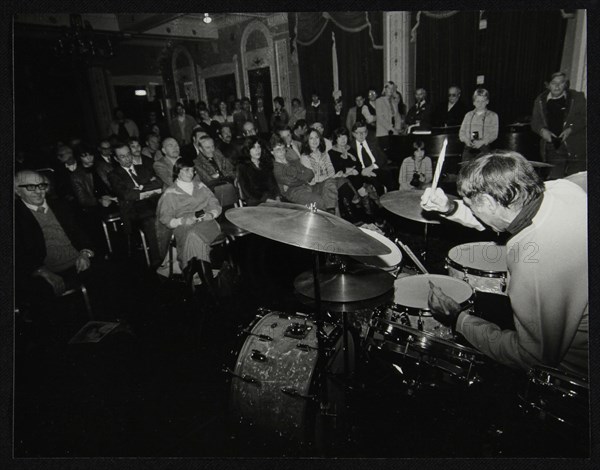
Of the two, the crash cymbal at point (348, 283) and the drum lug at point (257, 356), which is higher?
the crash cymbal at point (348, 283)

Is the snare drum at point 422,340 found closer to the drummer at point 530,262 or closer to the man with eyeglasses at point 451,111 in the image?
the drummer at point 530,262

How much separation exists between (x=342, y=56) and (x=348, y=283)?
1.36m

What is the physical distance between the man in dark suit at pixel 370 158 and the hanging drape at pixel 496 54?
1.56 ft

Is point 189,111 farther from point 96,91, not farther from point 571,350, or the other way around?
point 571,350

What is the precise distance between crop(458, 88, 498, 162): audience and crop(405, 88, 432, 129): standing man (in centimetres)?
22

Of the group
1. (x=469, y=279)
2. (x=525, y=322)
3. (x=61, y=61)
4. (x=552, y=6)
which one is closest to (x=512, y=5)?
(x=552, y=6)

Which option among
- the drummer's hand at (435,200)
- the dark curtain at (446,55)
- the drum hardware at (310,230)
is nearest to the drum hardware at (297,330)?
the drum hardware at (310,230)

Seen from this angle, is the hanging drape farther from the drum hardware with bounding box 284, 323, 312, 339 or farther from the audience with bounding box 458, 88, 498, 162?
the drum hardware with bounding box 284, 323, 312, 339

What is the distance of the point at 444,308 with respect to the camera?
1.75m

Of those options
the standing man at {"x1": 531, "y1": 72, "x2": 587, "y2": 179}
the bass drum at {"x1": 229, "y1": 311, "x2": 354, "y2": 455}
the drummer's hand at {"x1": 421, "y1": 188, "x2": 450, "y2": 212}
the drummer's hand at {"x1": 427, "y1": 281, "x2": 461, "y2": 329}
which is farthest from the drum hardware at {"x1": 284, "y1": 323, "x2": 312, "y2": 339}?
the standing man at {"x1": 531, "y1": 72, "x2": 587, "y2": 179}

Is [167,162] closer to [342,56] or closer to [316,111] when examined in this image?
[316,111]

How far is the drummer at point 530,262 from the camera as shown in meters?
1.59

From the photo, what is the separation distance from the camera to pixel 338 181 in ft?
9.96

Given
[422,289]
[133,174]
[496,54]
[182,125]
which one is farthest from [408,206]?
[133,174]
